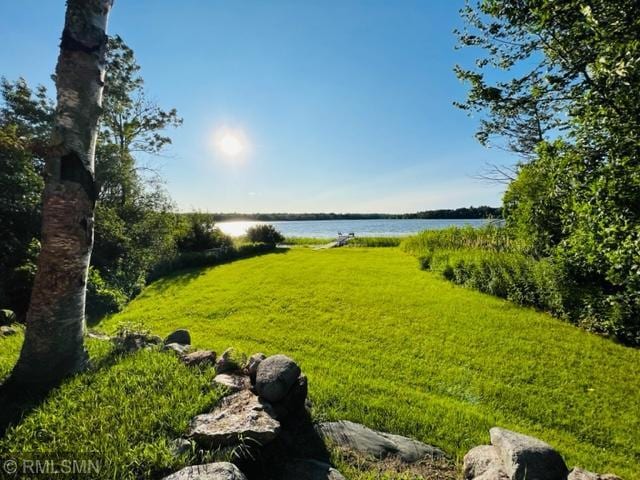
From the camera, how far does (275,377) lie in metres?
2.94

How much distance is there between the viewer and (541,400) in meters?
4.07

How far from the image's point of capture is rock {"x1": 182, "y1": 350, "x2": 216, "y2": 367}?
3.50 meters

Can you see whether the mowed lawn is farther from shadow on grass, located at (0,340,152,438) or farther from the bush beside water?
shadow on grass, located at (0,340,152,438)

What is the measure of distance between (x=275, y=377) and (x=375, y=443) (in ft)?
3.78

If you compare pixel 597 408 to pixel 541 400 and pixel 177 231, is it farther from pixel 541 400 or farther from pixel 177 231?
pixel 177 231

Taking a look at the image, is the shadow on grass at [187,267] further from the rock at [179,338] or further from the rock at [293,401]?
the rock at [293,401]

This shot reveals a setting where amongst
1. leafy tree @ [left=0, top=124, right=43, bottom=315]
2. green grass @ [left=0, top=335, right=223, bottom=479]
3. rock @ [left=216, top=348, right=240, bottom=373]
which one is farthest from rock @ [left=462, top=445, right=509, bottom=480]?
leafy tree @ [left=0, top=124, right=43, bottom=315]

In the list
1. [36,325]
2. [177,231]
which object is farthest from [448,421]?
[177,231]

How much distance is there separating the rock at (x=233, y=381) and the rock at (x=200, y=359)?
0.32m

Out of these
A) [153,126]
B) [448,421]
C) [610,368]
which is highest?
[153,126]

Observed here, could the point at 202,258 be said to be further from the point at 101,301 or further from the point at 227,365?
the point at 227,365

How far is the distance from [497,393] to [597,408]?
1291 millimetres

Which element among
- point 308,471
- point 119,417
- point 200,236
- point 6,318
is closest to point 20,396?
point 119,417

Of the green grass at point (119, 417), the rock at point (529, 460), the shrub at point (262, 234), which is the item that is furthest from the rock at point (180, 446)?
the shrub at point (262, 234)
